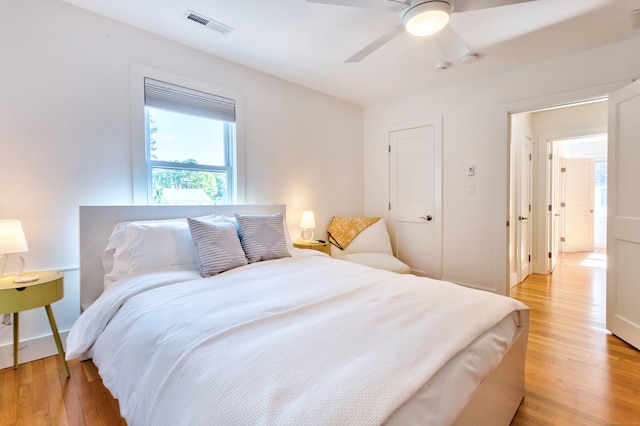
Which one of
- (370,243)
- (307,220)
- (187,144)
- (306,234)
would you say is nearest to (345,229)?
(370,243)

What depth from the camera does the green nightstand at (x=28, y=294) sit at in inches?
64.5

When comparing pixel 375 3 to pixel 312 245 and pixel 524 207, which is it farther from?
pixel 524 207

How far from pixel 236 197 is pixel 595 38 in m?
3.53

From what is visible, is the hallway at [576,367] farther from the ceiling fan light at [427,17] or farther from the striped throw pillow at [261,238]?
the ceiling fan light at [427,17]

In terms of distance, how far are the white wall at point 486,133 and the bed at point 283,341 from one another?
78.9 inches

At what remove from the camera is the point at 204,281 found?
6.01 ft

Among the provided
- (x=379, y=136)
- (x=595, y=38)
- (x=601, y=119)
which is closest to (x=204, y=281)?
(x=379, y=136)

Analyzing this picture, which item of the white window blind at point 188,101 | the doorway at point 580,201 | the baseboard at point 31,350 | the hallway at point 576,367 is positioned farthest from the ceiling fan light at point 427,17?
the doorway at point 580,201

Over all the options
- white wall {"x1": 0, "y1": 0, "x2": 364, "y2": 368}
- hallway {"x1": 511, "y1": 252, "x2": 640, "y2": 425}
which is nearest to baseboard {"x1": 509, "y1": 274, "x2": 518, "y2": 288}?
hallway {"x1": 511, "y1": 252, "x2": 640, "y2": 425}

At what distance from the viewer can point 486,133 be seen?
11.1ft

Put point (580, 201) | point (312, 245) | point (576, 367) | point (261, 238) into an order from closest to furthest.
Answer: point (576, 367) → point (261, 238) → point (312, 245) → point (580, 201)

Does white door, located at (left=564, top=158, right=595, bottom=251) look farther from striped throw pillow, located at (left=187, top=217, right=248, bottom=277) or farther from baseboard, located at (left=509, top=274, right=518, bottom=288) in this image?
striped throw pillow, located at (left=187, top=217, right=248, bottom=277)

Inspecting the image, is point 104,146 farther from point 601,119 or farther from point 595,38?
point 601,119

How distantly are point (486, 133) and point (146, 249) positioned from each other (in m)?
3.61
